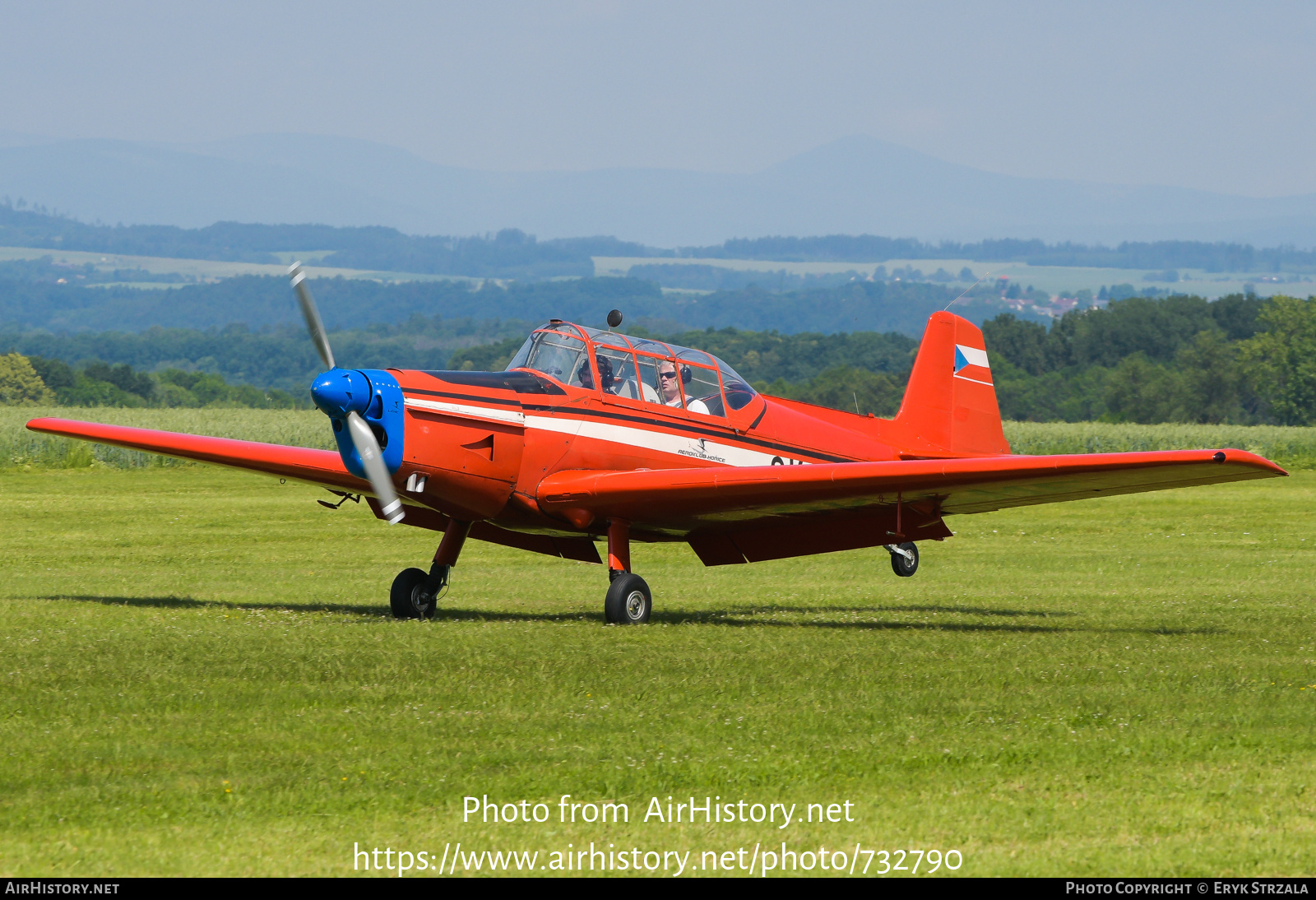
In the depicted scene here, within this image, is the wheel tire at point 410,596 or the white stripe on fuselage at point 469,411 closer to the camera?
the white stripe on fuselage at point 469,411

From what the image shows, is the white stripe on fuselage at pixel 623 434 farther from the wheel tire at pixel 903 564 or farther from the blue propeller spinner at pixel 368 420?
the wheel tire at pixel 903 564

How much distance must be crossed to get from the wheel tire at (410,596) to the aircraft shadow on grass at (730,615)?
0.17 m

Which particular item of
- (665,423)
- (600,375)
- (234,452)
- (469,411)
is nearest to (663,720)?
(469,411)

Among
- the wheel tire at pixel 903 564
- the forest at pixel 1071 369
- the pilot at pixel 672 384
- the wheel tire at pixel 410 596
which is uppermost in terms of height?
the pilot at pixel 672 384

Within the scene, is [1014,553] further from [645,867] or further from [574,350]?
[645,867]

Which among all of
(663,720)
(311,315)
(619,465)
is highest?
(311,315)

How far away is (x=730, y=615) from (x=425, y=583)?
320 centimetres

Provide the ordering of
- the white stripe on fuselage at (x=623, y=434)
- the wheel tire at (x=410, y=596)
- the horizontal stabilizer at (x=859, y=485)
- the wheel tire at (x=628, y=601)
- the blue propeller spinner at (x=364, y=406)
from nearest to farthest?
the horizontal stabilizer at (x=859, y=485) < the blue propeller spinner at (x=364, y=406) < the white stripe on fuselage at (x=623, y=434) < the wheel tire at (x=628, y=601) < the wheel tire at (x=410, y=596)

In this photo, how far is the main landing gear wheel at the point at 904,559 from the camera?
18031 millimetres

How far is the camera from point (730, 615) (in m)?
15.1

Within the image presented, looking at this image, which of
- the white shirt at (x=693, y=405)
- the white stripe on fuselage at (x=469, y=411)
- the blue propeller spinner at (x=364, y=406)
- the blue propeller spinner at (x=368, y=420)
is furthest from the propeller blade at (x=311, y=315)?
the white shirt at (x=693, y=405)

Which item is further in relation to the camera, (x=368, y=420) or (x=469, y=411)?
(x=469, y=411)

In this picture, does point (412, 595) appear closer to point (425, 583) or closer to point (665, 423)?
point (425, 583)

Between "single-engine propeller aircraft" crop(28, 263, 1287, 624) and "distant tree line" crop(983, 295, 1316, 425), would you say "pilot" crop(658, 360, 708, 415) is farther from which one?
"distant tree line" crop(983, 295, 1316, 425)
